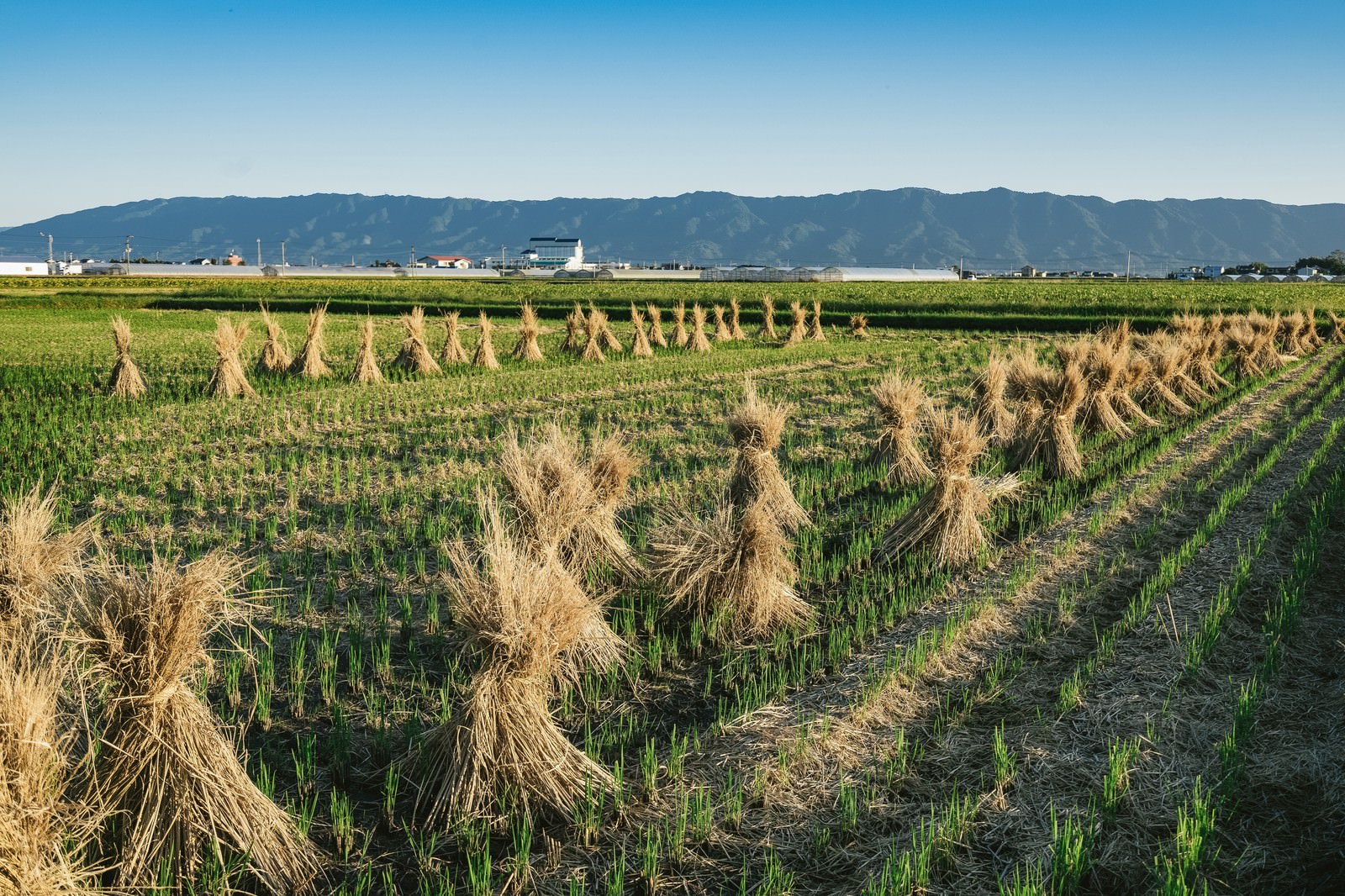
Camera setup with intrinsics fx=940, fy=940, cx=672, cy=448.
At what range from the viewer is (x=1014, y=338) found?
33.2 metres

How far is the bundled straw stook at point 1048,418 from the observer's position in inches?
451

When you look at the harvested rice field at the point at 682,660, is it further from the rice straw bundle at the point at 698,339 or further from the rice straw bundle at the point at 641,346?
the rice straw bundle at the point at 698,339

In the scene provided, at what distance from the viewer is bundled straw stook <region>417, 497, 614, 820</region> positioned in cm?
426

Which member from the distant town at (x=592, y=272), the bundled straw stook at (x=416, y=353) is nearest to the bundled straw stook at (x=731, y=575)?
the bundled straw stook at (x=416, y=353)

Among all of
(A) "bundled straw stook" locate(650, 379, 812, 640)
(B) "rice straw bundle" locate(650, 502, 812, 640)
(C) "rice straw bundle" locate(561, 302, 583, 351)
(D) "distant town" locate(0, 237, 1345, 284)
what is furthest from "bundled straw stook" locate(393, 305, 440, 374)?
(D) "distant town" locate(0, 237, 1345, 284)

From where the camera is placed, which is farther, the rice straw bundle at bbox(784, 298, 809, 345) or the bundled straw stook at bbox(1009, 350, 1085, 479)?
the rice straw bundle at bbox(784, 298, 809, 345)

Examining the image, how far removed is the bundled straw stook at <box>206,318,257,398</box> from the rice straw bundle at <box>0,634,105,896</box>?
14713 mm

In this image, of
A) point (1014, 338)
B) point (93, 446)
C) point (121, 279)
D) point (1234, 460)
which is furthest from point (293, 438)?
point (121, 279)

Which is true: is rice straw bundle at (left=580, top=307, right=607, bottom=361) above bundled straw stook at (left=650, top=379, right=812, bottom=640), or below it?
above

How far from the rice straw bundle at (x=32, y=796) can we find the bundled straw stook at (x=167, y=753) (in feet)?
0.78

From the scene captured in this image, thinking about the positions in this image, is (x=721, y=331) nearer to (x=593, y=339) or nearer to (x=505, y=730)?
(x=593, y=339)

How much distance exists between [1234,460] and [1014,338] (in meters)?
22.1

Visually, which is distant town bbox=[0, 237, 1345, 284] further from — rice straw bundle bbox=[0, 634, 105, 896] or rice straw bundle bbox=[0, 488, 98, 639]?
rice straw bundle bbox=[0, 634, 105, 896]

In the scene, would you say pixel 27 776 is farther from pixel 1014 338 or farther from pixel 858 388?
pixel 1014 338
